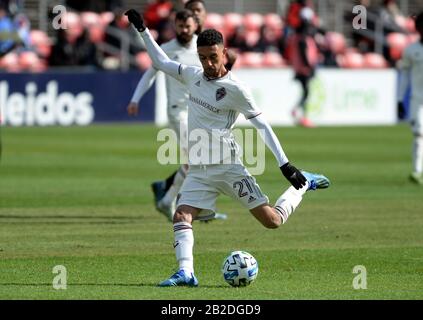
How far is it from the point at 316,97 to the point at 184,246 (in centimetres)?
2495

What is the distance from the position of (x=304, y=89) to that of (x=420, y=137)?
13685 millimetres

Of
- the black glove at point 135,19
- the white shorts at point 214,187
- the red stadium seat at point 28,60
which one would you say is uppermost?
the red stadium seat at point 28,60

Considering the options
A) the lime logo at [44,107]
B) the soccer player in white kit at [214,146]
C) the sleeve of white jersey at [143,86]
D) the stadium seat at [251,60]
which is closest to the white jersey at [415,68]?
the sleeve of white jersey at [143,86]

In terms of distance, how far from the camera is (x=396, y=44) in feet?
127

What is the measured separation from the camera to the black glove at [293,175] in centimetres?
947

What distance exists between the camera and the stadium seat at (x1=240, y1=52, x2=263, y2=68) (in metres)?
34.2

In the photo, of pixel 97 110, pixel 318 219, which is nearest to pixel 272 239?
pixel 318 219

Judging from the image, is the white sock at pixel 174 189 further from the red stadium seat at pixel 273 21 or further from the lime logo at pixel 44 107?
the red stadium seat at pixel 273 21

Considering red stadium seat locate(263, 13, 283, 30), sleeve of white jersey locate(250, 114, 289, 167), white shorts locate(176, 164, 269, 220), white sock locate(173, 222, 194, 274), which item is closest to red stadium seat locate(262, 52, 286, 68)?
red stadium seat locate(263, 13, 283, 30)

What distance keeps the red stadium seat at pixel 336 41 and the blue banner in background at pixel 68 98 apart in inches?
302

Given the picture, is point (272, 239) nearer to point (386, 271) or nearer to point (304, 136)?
point (386, 271)

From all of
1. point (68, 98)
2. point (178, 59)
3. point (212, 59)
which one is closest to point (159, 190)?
point (178, 59)

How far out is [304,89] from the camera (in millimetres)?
32031

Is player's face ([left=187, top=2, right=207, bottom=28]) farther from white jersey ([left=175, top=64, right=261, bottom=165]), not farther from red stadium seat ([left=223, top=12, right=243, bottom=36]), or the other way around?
red stadium seat ([left=223, top=12, right=243, bottom=36])
